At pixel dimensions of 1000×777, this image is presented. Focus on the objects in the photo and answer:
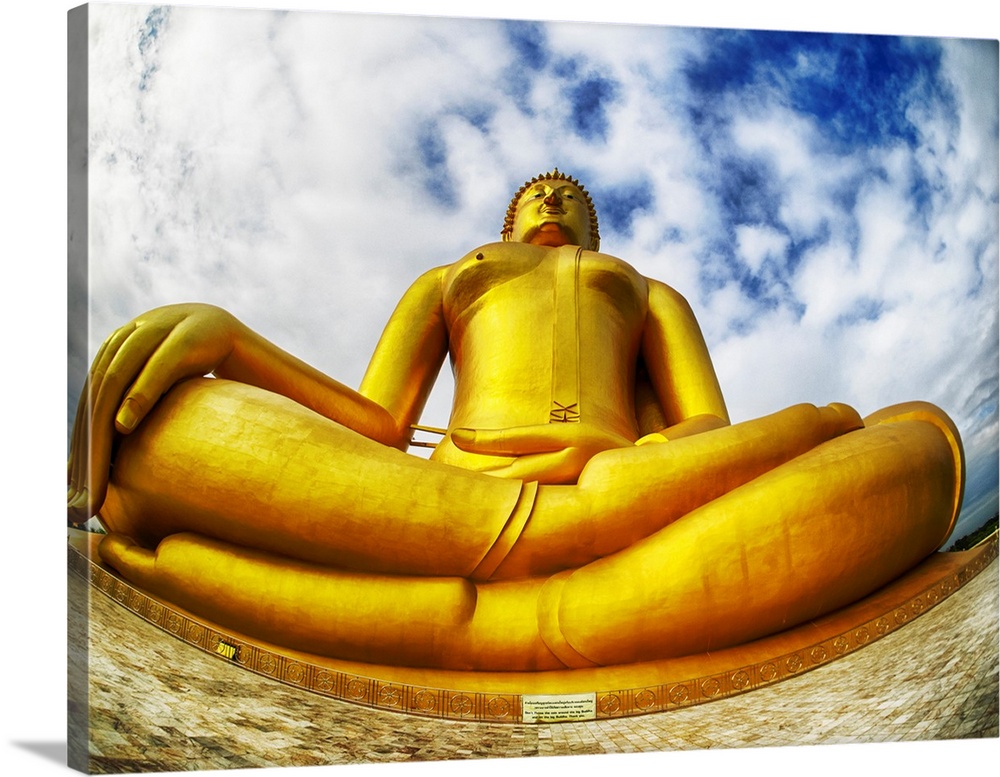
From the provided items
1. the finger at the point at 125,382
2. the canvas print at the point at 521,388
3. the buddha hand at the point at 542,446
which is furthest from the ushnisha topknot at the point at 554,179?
the finger at the point at 125,382

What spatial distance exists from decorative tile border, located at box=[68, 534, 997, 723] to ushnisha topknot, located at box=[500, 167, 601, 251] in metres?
2.62

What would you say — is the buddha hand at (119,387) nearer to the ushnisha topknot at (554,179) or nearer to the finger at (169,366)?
the finger at (169,366)

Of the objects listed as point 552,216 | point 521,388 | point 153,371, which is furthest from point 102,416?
point 552,216

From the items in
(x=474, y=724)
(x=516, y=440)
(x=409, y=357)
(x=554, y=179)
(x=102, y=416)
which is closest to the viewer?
(x=102, y=416)

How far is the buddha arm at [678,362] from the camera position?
8.16 meters

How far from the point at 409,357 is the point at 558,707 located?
201 centimetres

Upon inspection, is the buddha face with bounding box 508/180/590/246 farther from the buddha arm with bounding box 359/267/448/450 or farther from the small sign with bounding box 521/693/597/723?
the small sign with bounding box 521/693/597/723

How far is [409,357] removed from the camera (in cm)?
828

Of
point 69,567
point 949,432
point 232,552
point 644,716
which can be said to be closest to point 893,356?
point 949,432

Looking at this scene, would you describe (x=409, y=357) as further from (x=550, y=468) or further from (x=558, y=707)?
(x=558, y=707)

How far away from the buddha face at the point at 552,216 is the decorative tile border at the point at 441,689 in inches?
100

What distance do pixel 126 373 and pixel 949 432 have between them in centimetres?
364

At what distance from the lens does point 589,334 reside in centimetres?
816

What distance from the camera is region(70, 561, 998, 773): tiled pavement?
6680 mm
